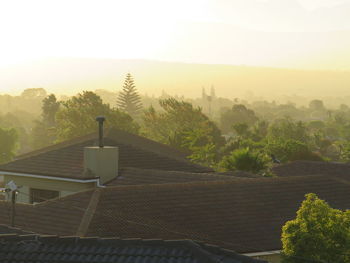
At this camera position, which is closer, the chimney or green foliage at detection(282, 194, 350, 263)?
green foliage at detection(282, 194, 350, 263)

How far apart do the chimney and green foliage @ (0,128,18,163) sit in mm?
77926

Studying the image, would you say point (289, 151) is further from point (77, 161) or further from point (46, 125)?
point (46, 125)

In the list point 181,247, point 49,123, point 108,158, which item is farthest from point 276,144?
point 49,123

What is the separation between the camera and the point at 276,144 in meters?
64.9

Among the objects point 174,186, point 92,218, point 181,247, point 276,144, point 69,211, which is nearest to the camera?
point 181,247

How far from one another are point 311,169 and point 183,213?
27292 millimetres

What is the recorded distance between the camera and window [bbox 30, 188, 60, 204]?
2619 centimetres

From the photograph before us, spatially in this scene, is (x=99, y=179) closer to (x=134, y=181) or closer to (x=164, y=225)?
(x=134, y=181)

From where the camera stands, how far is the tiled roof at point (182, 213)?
19.6m

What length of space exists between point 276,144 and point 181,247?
55.6m

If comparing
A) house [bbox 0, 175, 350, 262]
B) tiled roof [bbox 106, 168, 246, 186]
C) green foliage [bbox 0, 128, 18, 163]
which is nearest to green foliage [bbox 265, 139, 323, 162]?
tiled roof [bbox 106, 168, 246, 186]

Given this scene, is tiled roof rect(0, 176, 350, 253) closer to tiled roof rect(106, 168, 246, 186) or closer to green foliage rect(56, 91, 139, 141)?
tiled roof rect(106, 168, 246, 186)

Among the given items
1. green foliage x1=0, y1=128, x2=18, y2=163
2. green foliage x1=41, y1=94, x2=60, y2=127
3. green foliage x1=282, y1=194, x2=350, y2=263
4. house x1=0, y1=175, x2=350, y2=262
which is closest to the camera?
green foliage x1=282, y1=194, x2=350, y2=263

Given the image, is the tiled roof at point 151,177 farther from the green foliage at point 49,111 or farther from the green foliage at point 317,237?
the green foliage at point 49,111
